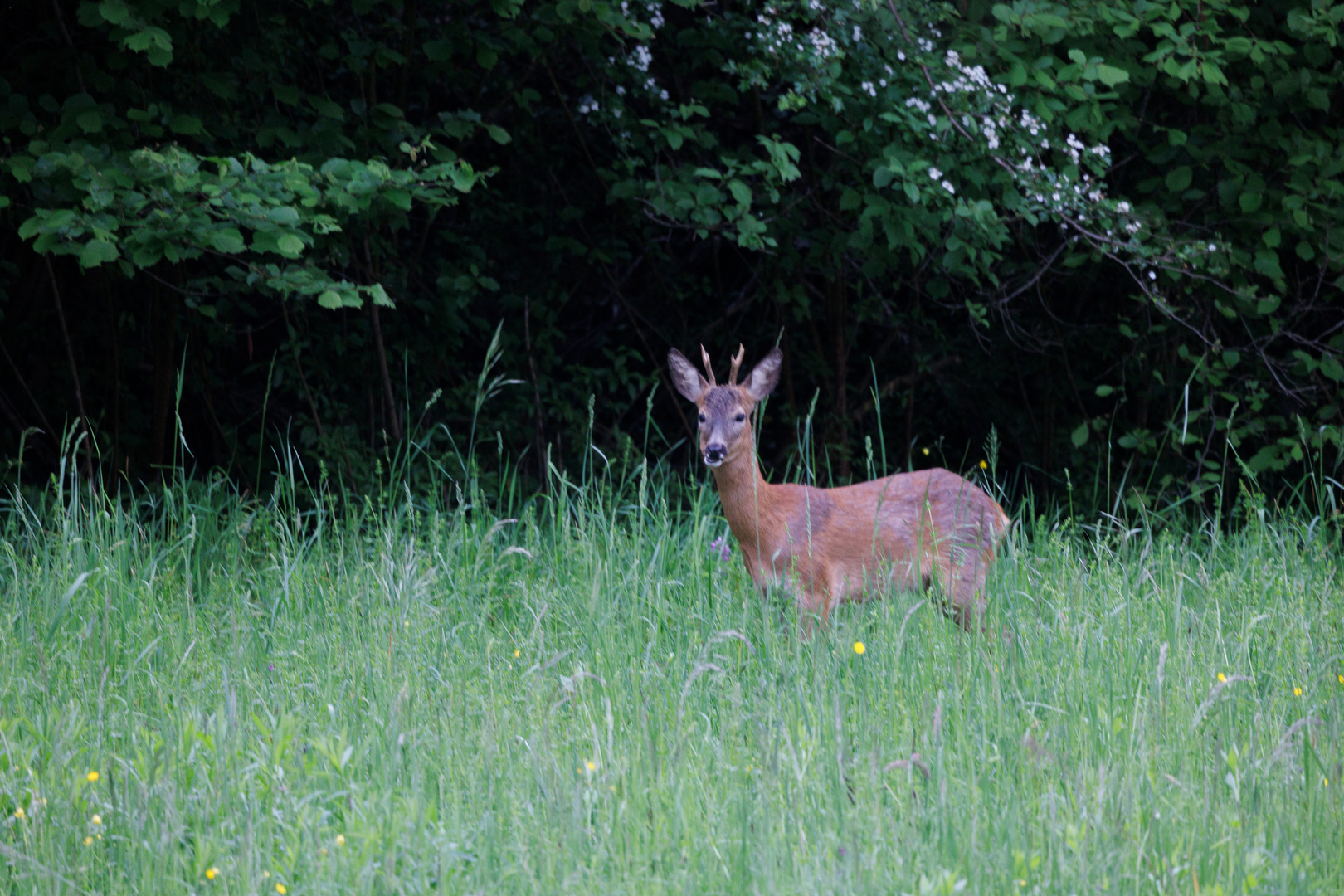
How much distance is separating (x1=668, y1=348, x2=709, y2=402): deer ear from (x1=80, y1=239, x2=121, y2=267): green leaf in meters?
1.90

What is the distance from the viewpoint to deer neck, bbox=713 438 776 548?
14.6 feet

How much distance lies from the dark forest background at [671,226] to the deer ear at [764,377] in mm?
619

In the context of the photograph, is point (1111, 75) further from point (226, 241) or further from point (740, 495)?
point (226, 241)

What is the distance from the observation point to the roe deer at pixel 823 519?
4.41 m

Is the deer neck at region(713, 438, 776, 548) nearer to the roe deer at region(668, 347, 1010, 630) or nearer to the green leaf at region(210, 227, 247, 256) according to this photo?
the roe deer at region(668, 347, 1010, 630)

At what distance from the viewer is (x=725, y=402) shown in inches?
179

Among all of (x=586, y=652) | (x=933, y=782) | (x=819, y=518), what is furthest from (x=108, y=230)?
(x=933, y=782)

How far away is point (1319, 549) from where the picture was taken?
4.39 metres

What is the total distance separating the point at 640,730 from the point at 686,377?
217 cm

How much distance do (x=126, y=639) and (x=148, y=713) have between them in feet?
1.65

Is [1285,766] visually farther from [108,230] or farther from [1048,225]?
[1048,225]

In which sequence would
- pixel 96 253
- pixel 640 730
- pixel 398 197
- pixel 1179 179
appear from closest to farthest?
pixel 640 730 → pixel 96 253 → pixel 398 197 → pixel 1179 179

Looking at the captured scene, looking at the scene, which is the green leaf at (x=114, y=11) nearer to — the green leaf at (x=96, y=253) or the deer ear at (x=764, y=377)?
the green leaf at (x=96, y=253)

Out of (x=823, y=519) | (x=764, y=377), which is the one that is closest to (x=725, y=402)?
(x=764, y=377)
